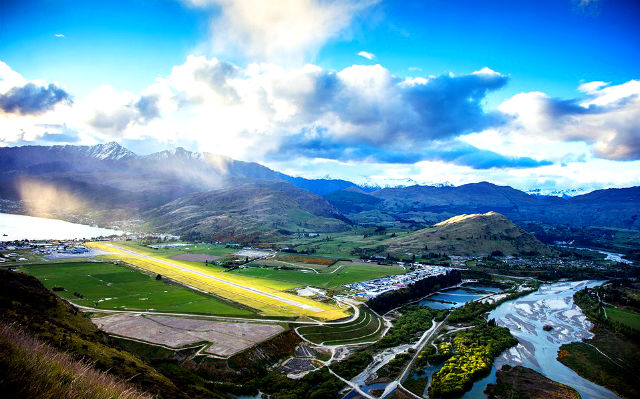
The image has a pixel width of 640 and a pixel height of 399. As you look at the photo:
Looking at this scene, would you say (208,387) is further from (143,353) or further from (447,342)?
(447,342)

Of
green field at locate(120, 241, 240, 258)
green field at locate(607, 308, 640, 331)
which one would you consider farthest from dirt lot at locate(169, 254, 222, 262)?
green field at locate(607, 308, 640, 331)

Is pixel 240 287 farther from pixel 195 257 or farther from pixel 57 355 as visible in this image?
pixel 57 355

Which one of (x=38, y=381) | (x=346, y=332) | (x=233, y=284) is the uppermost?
(x=38, y=381)

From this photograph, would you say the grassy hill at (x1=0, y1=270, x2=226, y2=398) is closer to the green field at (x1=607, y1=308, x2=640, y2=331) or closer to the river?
the river

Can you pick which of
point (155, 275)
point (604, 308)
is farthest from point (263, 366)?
point (604, 308)

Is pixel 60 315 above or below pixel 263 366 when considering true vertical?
above

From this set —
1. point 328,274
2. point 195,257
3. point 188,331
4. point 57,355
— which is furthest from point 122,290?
point 57,355

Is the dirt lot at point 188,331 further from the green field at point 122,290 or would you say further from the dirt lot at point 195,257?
the dirt lot at point 195,257

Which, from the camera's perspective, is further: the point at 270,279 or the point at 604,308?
the point at 270,279
